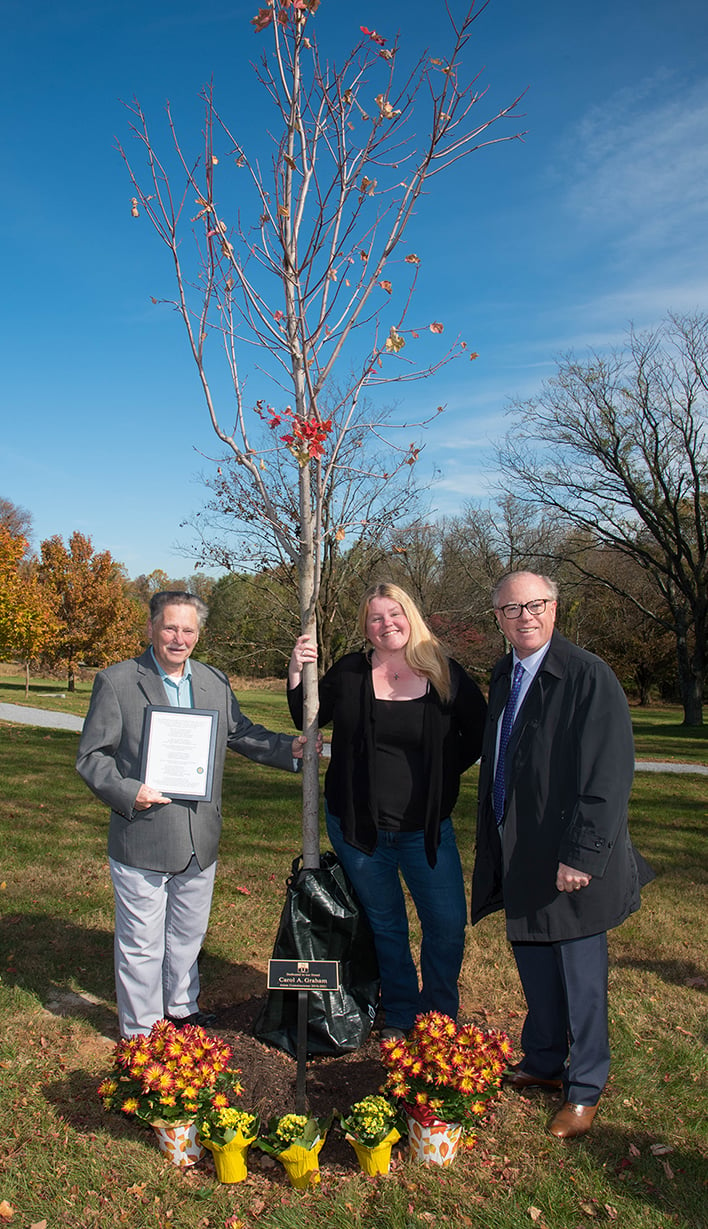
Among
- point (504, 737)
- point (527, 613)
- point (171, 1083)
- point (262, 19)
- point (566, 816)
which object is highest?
point (262, 19)

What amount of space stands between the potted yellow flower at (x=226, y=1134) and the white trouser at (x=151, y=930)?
0.76m

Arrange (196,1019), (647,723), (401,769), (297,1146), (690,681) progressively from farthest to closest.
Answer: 1. (647,723)
2. (690,681)
3. (196,1019)
4. (401,769)
5. (297,1146)

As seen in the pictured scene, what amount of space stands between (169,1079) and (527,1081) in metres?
1.65

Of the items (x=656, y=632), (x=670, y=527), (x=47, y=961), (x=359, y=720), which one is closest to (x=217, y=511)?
(x=47, y=961)

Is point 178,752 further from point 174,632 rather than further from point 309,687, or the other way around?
point 309,687

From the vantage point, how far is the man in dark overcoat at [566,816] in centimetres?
314

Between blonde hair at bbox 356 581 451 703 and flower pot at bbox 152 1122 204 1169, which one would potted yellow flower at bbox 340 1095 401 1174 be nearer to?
flower pot at bbox 152 1122 204 1169

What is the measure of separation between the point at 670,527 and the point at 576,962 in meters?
27.2

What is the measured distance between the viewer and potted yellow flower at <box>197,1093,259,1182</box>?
9.78 feet

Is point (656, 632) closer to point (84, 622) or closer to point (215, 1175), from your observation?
point (84, 622)

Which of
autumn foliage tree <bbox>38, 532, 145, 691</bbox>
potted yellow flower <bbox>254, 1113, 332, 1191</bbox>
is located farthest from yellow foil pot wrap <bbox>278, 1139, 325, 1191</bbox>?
autumn foliage tree <bbox>38, 532, 145, 691</bbox>

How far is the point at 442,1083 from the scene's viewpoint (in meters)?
2.98

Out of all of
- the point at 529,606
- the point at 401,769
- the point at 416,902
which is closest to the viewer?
the point at 529,606

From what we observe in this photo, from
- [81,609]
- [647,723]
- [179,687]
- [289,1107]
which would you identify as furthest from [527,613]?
[81,609]
